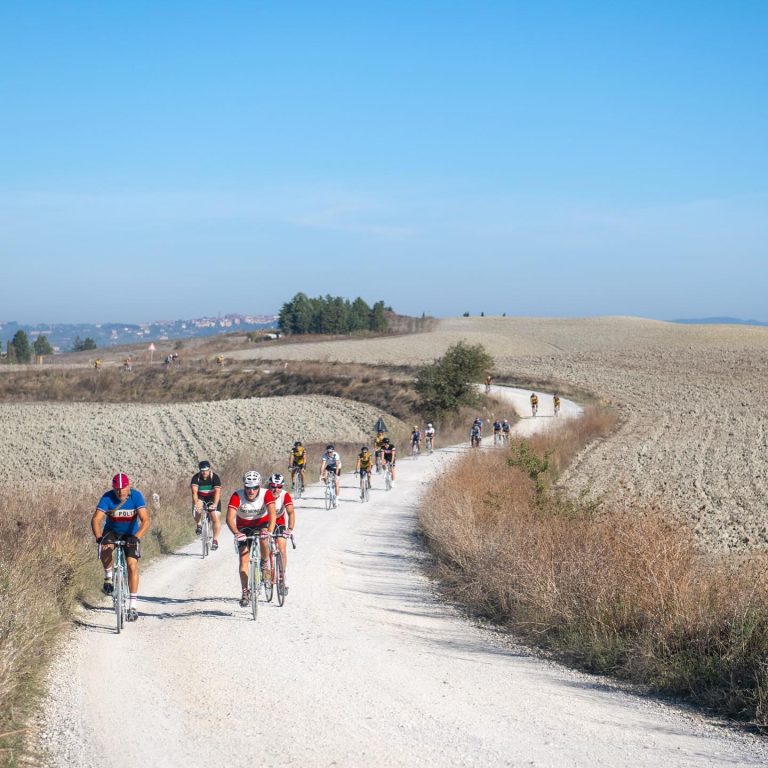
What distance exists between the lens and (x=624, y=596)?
35.1ft

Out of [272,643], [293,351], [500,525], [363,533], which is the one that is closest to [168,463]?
[363,533]

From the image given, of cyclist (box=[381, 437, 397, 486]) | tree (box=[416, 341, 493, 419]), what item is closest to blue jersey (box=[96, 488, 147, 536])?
cyclist (box=[381, 437, 397, 486])

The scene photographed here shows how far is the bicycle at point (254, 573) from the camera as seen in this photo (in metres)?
12.0

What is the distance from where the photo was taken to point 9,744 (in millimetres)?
7270

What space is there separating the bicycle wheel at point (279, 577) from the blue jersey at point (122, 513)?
2078 mm

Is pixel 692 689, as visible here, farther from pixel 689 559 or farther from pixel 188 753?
pixel 188 753

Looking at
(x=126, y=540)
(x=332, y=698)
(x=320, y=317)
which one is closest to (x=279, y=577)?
(x=126, y=540)

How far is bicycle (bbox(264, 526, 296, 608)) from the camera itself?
41.9 ft

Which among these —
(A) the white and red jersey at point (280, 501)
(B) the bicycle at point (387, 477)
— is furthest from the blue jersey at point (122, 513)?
(B) the bicycle at point (387, 477)

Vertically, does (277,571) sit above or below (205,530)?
above

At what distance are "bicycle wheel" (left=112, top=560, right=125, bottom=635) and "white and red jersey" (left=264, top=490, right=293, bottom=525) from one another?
6.89ft

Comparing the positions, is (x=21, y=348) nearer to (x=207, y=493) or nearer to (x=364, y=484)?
(x=364, y=484)

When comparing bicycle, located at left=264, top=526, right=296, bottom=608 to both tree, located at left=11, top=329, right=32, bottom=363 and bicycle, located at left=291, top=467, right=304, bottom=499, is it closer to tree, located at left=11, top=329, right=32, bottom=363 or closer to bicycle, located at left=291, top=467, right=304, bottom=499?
bicycle, located at left=291, top=467, right=304, bottom=499

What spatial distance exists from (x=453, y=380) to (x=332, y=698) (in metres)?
46.1
